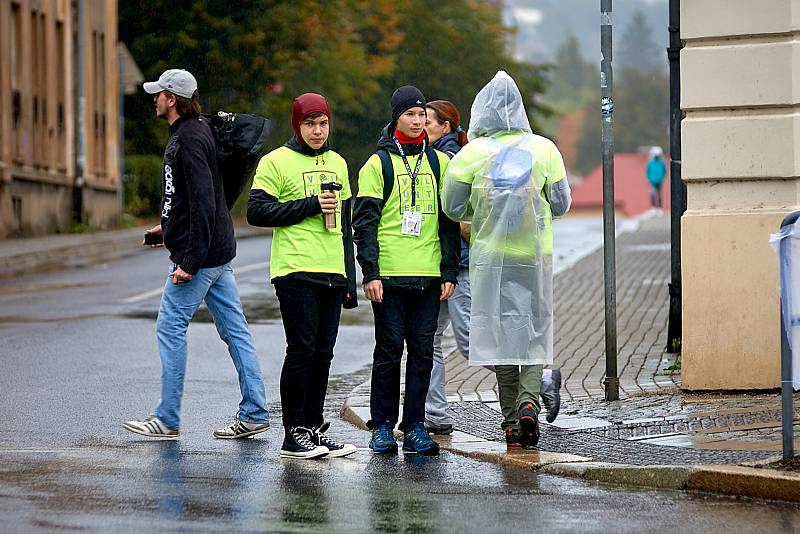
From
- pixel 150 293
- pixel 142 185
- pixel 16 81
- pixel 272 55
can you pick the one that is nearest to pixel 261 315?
pixel 150 293

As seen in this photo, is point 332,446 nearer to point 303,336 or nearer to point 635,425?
point 303,336

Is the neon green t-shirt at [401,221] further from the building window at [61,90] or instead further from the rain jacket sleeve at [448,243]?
the building window at [61,90]

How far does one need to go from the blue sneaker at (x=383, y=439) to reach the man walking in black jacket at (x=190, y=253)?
77 centimetres

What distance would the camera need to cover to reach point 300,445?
8.73 metres

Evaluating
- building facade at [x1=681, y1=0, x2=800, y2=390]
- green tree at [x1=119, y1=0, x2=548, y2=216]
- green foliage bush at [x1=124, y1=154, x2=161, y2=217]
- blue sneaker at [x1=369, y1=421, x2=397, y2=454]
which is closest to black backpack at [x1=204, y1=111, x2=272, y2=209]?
blue sneaker at [x1=369, y1=421, x2=397, y2=454]

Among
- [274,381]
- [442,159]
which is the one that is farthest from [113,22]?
[442,159]

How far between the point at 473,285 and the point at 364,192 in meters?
0.74

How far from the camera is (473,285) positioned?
9023 mm

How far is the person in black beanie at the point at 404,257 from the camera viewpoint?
889 cm

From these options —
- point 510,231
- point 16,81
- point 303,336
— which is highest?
point 16,81

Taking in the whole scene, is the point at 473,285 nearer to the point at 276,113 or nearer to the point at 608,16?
the point at 608,16

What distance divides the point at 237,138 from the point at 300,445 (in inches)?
70.9

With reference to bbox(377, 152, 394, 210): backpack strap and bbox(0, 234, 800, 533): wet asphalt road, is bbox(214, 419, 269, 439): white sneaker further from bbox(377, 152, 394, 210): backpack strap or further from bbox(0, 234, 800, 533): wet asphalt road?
bbox(377, 152, 394, 210): backpack strap

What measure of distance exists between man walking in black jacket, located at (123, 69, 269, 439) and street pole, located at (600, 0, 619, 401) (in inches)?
88.4
